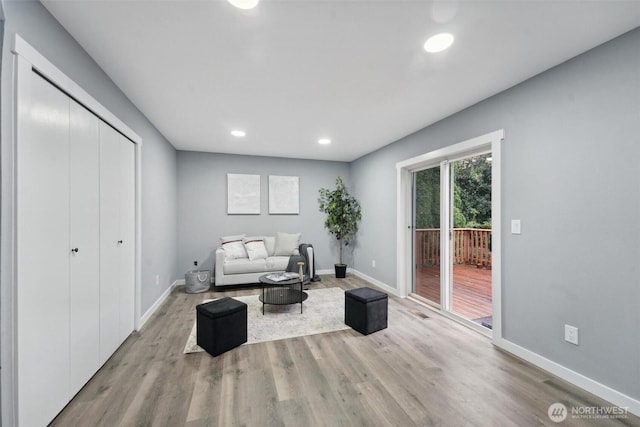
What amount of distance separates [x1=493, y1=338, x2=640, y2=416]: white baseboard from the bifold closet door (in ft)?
11.9

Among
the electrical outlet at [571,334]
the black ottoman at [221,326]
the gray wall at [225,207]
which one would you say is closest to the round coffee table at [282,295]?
the black ottoman at [221,326]

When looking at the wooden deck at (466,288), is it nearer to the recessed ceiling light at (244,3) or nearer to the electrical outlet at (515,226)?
the electrical outlet at (515,226)

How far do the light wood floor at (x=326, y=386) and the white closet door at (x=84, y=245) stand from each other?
0.84 ft

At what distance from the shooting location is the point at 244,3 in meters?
1.50

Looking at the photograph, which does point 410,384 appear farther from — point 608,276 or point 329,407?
point 608,276

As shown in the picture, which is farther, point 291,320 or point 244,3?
Result: point 291,320

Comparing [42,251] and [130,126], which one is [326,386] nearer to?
[42,251]

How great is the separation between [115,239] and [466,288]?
432cm

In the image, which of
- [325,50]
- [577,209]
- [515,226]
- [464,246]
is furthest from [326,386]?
[464,246]

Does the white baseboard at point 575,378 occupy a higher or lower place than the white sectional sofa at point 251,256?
lower

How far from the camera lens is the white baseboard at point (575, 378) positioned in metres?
1.73

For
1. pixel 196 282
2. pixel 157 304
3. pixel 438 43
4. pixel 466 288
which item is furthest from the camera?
pixel 196 282

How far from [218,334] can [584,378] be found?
2933 mm

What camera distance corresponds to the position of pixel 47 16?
1.56 m
